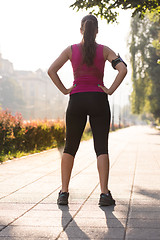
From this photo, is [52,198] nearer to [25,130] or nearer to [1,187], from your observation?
[1,187]

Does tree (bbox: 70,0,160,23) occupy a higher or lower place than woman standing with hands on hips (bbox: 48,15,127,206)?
higher

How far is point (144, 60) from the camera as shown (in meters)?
36.4

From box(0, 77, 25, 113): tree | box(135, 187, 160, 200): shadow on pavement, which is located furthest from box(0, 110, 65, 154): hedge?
box(0, 77, 25, 113): tree

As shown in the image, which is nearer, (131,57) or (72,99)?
(72,99)

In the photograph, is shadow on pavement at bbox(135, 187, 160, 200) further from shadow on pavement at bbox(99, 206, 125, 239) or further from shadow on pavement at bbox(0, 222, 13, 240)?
shadow on pavement at bbox(0, 222, 13, 240)

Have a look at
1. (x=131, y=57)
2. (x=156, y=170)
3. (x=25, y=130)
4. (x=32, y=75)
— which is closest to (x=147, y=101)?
(x=131, y=57)

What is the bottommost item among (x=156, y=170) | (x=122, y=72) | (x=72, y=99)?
(x=156, y=170)

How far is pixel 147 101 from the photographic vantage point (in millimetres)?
39469

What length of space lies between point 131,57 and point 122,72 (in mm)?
32079

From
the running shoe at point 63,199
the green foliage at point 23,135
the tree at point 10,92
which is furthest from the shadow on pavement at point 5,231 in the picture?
the tree at point 10,92

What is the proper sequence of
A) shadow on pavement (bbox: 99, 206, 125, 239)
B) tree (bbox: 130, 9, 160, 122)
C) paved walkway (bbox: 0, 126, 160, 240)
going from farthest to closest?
tree (bbox: 130, 9, 160, 122), shadow on pavement (bbox: 99, 206, 125, 239), paved walkway (bbox: 0, 126, 160, 240)

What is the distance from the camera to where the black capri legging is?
4.49m

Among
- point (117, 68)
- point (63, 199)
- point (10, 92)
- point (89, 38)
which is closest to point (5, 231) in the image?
point (63, 199)

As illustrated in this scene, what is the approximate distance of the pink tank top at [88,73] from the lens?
4.46 m
